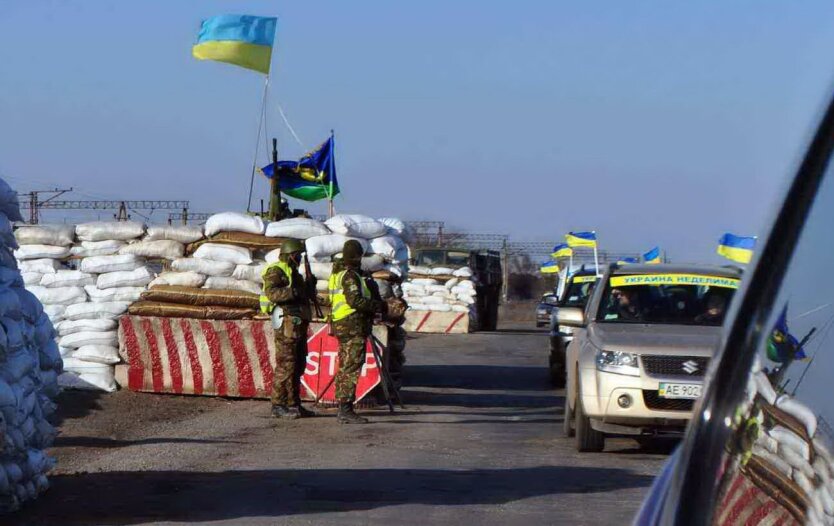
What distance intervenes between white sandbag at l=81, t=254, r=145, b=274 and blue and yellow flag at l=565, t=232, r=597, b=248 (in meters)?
27.6

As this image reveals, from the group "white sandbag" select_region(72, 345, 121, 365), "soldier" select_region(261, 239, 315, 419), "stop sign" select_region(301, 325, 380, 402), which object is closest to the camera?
"soldier" select_region(261, 239, 315, 419)

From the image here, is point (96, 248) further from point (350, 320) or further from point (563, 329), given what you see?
point (563, 329)

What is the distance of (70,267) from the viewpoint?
1644cm

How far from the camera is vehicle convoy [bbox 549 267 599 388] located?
1872 centimetres

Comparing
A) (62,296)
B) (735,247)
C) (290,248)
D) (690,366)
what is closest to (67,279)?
(62,296)

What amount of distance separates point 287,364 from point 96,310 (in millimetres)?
3202

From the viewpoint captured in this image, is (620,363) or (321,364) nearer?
→ (620,363)

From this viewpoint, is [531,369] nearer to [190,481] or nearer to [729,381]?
[190,481]

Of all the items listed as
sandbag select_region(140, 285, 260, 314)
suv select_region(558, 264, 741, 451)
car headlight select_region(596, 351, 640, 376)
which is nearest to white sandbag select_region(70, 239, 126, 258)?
sandbag select_region(140, 285, 260, 314)

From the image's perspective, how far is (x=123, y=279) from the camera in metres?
15.9

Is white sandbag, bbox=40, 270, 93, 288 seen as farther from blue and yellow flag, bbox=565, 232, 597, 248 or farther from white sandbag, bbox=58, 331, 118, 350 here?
blue and yellow flag, bbox=565, 232, 597, 248

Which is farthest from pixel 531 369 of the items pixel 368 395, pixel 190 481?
pixel 190 481

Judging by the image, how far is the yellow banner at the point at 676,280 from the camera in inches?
474

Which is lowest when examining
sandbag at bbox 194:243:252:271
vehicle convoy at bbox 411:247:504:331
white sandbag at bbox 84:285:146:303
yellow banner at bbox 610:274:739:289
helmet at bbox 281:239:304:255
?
vehicle convoy at bbox 411:247:504:331
